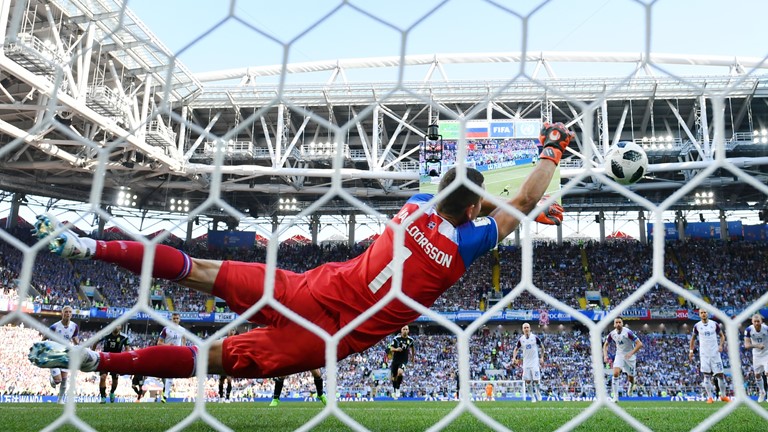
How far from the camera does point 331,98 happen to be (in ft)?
72.0

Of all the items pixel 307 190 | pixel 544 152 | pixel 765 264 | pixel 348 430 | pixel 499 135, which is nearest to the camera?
pixel 544 152

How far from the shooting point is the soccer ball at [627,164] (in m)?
3.76

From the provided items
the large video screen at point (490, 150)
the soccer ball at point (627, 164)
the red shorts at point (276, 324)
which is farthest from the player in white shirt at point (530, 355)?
the red shorts at point (276, 324)

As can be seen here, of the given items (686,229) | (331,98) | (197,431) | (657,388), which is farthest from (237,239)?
(197,431)

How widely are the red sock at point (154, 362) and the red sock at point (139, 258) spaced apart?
19.6 inches

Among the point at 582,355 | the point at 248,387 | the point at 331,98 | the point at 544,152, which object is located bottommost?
the point at 248,387

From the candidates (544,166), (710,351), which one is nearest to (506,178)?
(710,351)

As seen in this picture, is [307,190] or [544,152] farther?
[307,190]

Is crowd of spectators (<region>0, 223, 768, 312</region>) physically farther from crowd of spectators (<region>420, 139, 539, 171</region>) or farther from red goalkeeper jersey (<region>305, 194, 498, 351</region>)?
red goalkeeper jersey (<region>305, 194, 498, 351</region>)

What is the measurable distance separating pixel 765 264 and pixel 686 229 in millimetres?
6181

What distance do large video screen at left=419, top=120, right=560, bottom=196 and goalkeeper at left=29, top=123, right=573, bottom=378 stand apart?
14340 millimetres

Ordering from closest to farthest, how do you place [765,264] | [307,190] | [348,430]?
[348,430]
[307,190]
[765,264]

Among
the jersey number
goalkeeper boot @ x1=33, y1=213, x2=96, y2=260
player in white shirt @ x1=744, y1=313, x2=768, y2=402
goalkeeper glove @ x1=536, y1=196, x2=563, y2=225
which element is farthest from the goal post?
goalkeeper boot @ x1=33, y1=213, x2=96, y2=260

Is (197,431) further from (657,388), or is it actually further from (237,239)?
(237,239)
